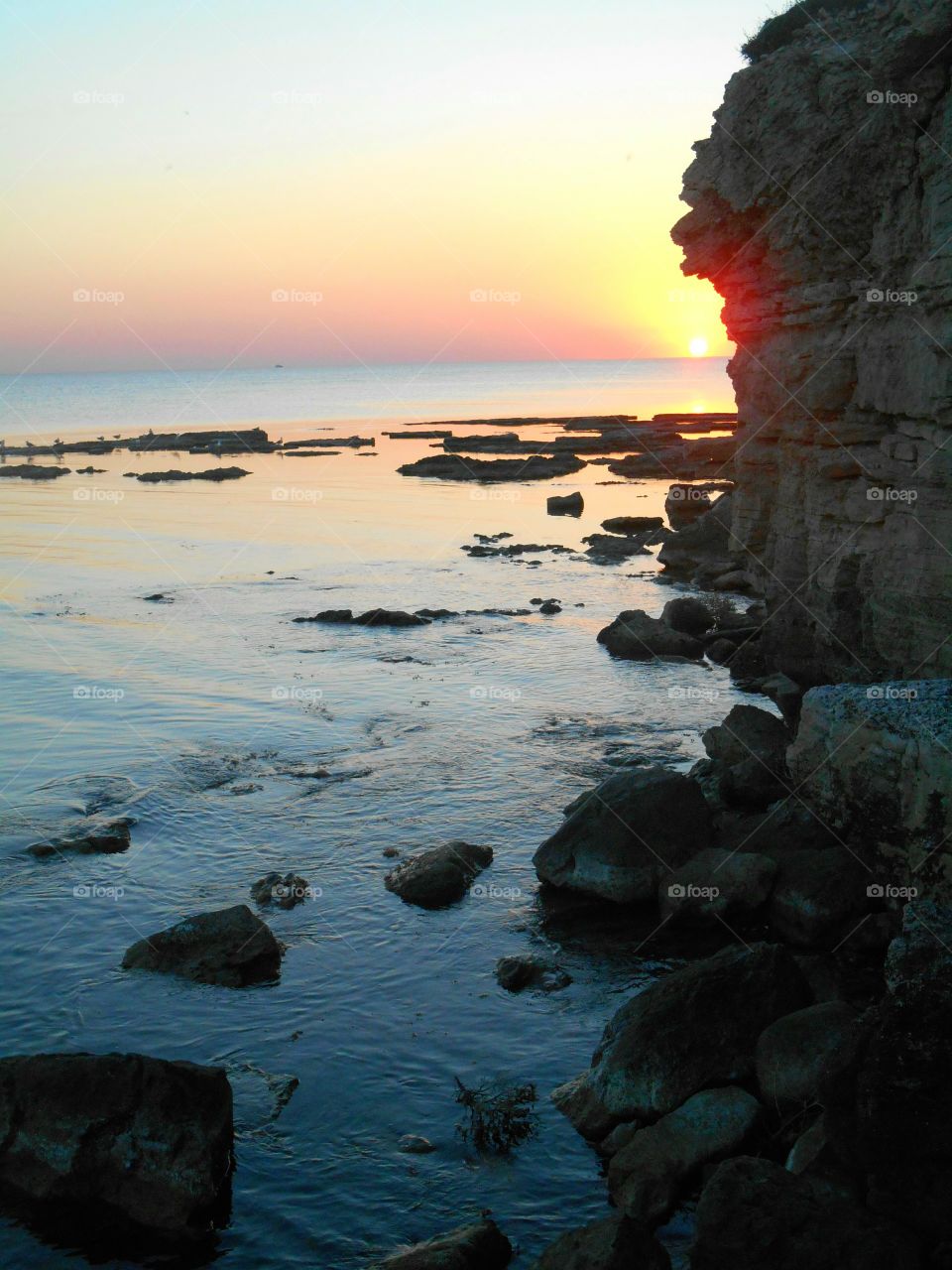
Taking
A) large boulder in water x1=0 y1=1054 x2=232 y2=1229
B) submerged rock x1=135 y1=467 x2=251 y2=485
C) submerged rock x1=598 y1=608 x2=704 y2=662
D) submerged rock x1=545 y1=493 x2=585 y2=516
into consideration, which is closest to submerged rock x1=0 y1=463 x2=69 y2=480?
submerged rock x1=135 y1=467 x2=251 y2=485

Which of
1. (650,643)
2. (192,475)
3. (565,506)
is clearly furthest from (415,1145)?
(192,475)

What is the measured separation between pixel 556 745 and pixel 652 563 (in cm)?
2454

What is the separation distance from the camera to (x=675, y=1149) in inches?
412

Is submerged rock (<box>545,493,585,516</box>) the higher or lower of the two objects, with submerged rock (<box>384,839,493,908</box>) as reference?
higher

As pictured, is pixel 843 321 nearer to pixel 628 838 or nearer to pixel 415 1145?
pixel 628 838

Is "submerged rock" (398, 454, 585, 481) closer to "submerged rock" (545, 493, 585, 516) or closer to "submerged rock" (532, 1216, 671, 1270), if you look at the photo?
"submerged rock" (545, 493, 585, 516)

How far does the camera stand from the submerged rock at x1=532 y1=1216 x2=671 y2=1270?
28.0 feet

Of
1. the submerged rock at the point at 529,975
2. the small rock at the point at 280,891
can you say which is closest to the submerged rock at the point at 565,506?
the small rock at the point at 280,891

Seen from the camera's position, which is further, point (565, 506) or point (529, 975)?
point (565, 506)

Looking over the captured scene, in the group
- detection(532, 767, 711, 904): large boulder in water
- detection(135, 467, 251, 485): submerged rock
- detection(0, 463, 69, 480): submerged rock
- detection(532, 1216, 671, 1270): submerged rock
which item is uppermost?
detection(0, 463, 69, 480): submerged rock

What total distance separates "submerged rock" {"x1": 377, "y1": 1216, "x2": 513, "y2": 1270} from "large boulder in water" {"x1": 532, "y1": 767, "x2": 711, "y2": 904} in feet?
22.4

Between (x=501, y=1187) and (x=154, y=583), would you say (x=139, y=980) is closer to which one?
(x=501, y=1187)

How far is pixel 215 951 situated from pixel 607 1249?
709 centimetres

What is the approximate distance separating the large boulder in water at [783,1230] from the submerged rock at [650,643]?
22123 mm
